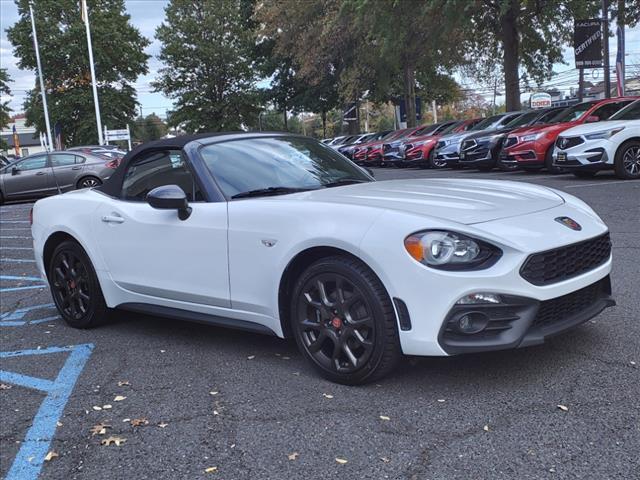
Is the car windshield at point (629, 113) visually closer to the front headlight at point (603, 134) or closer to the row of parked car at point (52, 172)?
the front headlight at point (603, 134)

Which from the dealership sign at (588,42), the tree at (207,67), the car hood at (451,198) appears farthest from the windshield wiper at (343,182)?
A: the tree at (207,67)

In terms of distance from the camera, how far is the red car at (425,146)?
19250mm

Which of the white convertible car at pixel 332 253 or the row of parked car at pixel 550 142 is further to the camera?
the row of parked car at pixel 550 142

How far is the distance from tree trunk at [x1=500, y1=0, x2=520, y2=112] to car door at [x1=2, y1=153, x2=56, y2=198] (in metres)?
14.6

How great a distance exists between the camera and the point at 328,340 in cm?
346

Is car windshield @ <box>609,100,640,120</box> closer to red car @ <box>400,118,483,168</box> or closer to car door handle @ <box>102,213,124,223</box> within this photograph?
red car @ <box>400,118,483,168</box>

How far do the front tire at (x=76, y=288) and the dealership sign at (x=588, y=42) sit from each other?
1555cm

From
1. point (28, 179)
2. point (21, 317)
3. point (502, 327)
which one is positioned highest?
point (28, 179)

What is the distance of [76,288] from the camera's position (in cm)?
496

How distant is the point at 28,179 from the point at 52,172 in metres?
0.75

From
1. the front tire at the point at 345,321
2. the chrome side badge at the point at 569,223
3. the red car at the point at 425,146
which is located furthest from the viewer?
the red car at the point at 425,146

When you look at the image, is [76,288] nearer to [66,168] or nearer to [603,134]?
[603,134]

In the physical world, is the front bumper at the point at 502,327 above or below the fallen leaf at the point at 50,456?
above

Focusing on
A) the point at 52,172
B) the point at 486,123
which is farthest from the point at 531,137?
the point at 52,172
